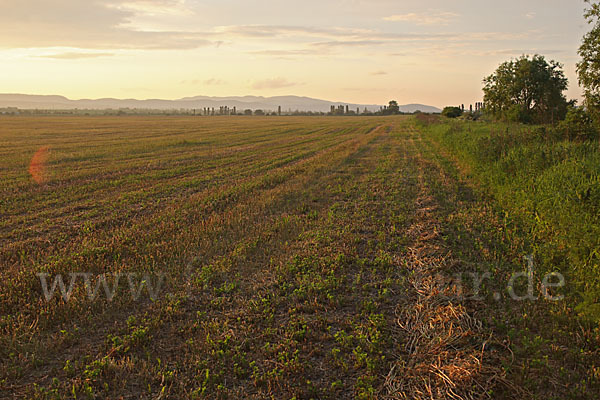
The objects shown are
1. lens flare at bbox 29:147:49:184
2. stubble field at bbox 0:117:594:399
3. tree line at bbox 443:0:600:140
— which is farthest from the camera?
tree line at bbox 443:0:600:140

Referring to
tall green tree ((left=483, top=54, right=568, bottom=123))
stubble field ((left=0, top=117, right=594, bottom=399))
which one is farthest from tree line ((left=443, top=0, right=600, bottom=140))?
stubble field ((left=0, top=117, right=594, bottom=399))

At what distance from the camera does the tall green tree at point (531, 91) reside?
4519 centimetres

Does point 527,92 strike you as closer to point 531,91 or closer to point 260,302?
point 531,91

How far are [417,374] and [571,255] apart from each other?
3629 millimetres

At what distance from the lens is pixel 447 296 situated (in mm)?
Result: 5070

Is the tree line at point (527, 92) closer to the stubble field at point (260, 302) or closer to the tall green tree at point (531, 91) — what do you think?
the tall green tree at point (531, 91)

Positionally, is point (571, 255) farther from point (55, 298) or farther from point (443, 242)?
point (55, 298)

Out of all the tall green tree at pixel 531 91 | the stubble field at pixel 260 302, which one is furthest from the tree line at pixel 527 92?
the stubble field at pixel 260 302

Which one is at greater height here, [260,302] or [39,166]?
[39,166]

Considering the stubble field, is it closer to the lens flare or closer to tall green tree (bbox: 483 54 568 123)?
the lens flare

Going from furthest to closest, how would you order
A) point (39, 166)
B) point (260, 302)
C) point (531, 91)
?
point (531, 91) < point (39, 166) < point (260, 302)

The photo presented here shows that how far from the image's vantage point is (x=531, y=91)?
46250 mm

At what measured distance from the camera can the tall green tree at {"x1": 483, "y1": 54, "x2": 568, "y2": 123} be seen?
45188 millimetres

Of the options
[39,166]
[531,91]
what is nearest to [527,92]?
[531,91]
